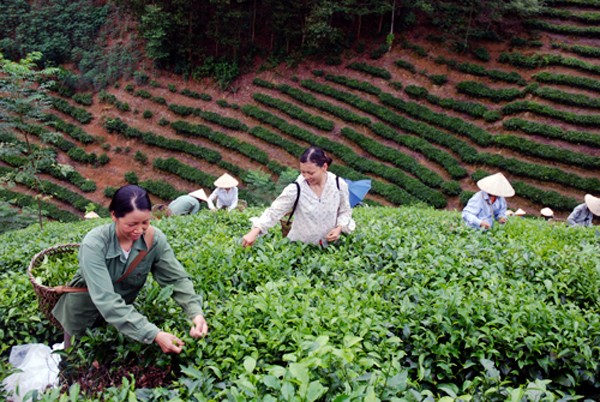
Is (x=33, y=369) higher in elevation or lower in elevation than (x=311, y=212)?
lower

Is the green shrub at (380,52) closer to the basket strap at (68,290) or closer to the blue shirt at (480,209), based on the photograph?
the blue shirt at (480,209)

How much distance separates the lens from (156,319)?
265 centimetres

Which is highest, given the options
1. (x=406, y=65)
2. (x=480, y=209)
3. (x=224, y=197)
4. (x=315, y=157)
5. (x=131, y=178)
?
(x=315, y=157)

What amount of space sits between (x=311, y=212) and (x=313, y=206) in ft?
0.22

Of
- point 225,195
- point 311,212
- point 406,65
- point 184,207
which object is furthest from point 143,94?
point 311,212

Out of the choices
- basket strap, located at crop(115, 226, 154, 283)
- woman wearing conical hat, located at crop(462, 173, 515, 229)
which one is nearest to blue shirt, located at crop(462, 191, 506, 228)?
woman wearing conical hat, located at crop(462, 173, 515, 229)

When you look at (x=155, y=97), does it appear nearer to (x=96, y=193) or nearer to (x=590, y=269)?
(x=96, y=193)

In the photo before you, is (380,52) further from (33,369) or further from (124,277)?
(33,369)

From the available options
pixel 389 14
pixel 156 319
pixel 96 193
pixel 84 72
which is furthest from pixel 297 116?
pixel 156 319

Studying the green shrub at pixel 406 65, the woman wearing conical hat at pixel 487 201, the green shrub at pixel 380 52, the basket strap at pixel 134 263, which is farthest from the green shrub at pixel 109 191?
the basket strap at pixel 134 263

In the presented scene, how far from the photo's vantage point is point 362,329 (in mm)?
2420

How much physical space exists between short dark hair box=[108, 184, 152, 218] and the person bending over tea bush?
1.23m

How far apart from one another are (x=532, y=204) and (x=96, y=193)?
51.8 feet

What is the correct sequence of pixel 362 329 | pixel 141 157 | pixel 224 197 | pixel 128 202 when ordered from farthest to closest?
pixel 141 157
pixel 224 197
pixel 362 329
pixel 128 202
